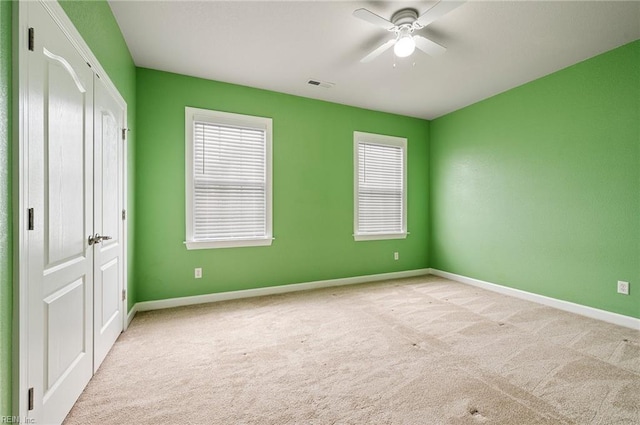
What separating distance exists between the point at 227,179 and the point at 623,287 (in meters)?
4.41

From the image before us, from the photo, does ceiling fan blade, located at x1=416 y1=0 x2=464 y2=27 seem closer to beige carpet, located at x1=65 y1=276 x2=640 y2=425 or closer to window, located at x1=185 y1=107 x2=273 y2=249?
window, located at x1=185 y1=107 x2=273 y2=249

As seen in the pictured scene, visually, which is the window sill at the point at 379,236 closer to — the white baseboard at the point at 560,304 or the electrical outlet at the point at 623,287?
the white baseboard at the point at 560,304

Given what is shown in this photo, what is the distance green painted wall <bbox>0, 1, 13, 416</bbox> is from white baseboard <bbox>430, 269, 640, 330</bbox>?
4.57m

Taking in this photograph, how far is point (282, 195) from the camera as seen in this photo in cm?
400

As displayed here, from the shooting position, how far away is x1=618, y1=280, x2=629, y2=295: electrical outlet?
2.87m


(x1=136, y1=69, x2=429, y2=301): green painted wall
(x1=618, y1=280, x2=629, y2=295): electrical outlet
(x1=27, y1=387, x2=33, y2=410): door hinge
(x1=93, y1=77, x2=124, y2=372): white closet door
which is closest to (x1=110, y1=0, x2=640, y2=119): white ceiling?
(x1=136, y1=69, x2=429, y2=301): green painted wall

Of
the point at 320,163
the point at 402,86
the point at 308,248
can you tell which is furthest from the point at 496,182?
the point at 308,248

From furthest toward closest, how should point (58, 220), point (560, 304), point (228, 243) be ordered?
point (228, 243)
point (560, 304)
point (58, 220)

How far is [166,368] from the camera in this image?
2119 millimetres

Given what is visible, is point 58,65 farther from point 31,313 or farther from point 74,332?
point 74,332

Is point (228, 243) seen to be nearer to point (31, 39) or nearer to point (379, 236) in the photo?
point (379, 236)

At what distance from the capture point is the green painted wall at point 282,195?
3350mm

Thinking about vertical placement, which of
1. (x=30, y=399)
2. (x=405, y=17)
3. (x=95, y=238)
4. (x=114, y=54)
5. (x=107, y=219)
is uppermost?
(x=405, y=17)

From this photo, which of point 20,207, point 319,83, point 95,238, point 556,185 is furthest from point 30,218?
point 556,185
